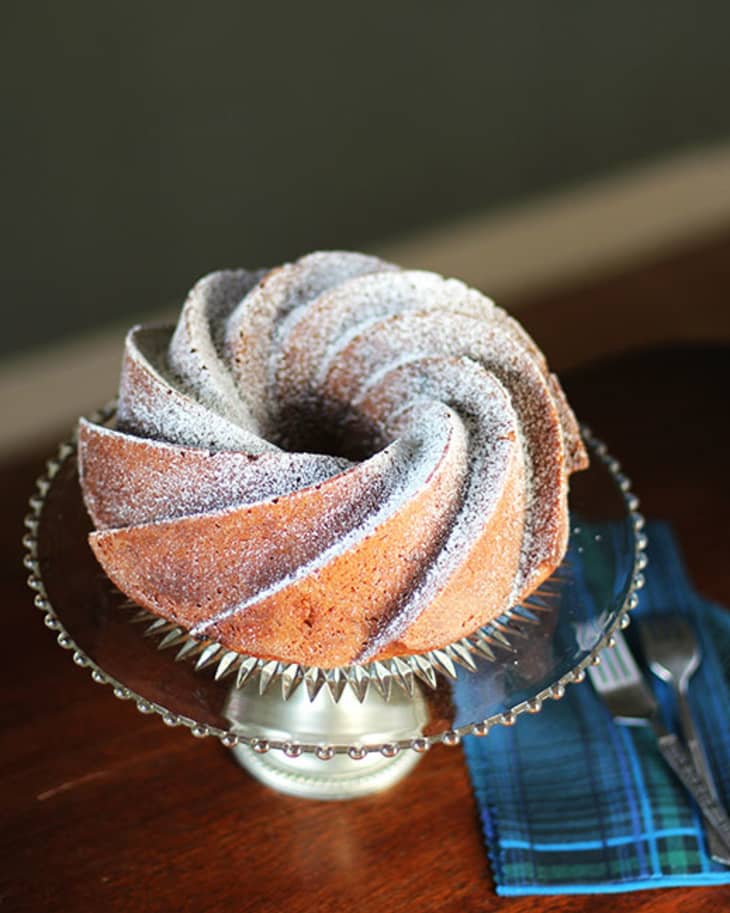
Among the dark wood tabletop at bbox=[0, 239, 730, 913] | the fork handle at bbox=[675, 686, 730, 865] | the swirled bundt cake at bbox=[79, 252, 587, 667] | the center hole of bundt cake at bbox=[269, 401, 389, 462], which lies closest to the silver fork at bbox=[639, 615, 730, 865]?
the fork handle at bbox=[675, 686, 730, 865]

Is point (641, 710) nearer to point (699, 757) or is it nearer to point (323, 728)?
point (699, 757)

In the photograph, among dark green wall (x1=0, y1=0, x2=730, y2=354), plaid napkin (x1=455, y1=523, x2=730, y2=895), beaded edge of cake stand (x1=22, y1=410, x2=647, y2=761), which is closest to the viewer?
beaded edge of cake stand (x1=22, y1=410, x2=647, y2=761)

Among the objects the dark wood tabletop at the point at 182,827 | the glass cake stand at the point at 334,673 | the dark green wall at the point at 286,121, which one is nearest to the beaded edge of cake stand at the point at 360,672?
the glass cake stand at the point at 334,673

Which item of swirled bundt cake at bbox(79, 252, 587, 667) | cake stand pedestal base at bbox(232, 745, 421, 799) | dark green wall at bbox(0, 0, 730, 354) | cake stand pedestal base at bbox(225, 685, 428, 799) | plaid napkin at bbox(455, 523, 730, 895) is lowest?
plaid napkin at bbox(455, 523, 730, 895)

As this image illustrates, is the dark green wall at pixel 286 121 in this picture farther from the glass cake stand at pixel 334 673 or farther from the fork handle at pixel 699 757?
the fork handle at pixel 699 757

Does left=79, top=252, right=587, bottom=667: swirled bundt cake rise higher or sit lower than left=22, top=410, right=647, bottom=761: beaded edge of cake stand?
higher

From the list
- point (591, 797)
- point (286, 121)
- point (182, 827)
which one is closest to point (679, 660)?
point (591, 797)

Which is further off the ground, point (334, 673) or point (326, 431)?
point (326, 431)

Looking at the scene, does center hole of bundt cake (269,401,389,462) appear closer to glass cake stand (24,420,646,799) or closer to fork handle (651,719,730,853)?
glass cake stand (24,420,646,799)
